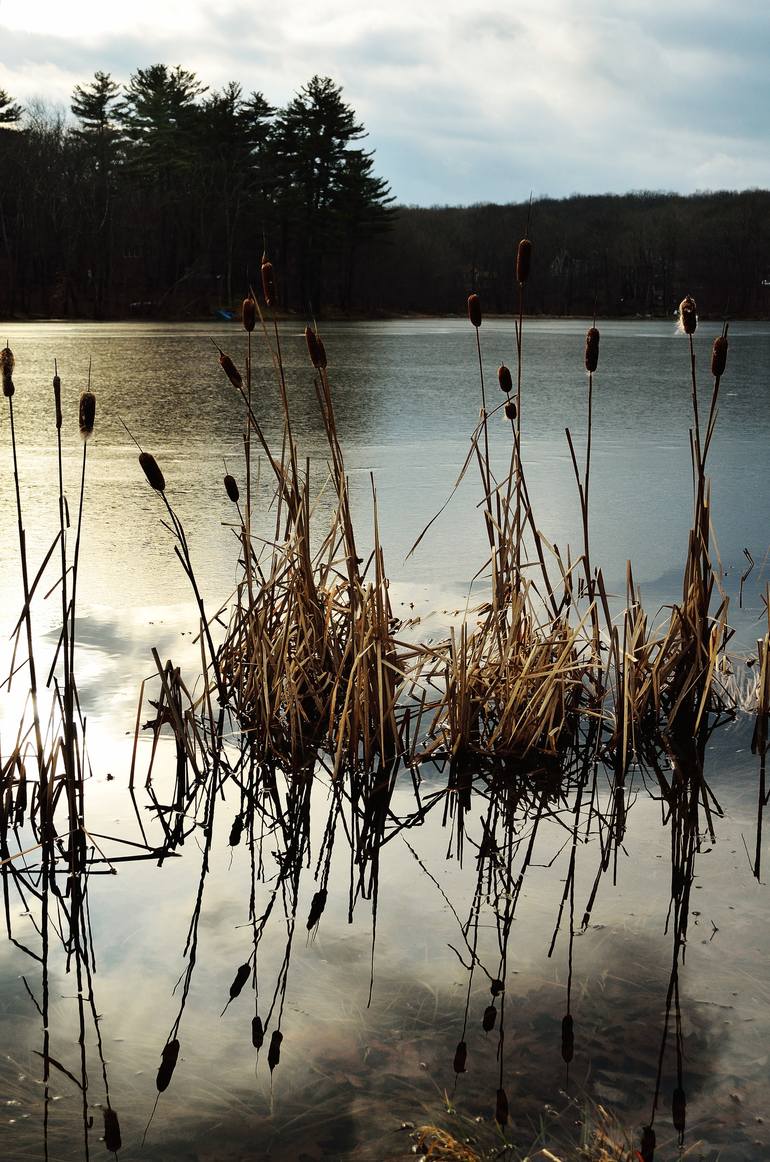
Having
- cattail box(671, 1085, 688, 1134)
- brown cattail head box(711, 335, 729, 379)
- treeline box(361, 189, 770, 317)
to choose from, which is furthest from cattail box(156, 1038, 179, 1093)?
treeline box(361, 189, 770, 317)

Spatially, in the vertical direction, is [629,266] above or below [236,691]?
above

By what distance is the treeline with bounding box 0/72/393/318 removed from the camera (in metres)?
44.4

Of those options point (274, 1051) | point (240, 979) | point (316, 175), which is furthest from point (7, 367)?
point (316, 175)

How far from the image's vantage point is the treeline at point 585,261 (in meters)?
53.5

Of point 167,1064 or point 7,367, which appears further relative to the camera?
point 7,367

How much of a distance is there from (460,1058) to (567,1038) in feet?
0.52

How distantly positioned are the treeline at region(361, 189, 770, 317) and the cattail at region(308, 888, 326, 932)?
160 feet

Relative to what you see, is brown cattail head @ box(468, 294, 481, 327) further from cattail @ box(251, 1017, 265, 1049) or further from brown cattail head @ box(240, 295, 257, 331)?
cattail @ box(251, 1017, 265, 1049)

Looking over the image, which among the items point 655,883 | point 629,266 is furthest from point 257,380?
point 629,266

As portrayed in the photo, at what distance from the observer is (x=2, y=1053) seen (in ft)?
5.15

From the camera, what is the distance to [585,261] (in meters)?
61.8

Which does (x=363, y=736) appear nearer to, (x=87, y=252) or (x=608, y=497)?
(x=608, y=497)

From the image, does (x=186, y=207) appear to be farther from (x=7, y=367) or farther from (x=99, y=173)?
Answer: (x=7, y=367)

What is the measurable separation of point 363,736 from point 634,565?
2027 mm
